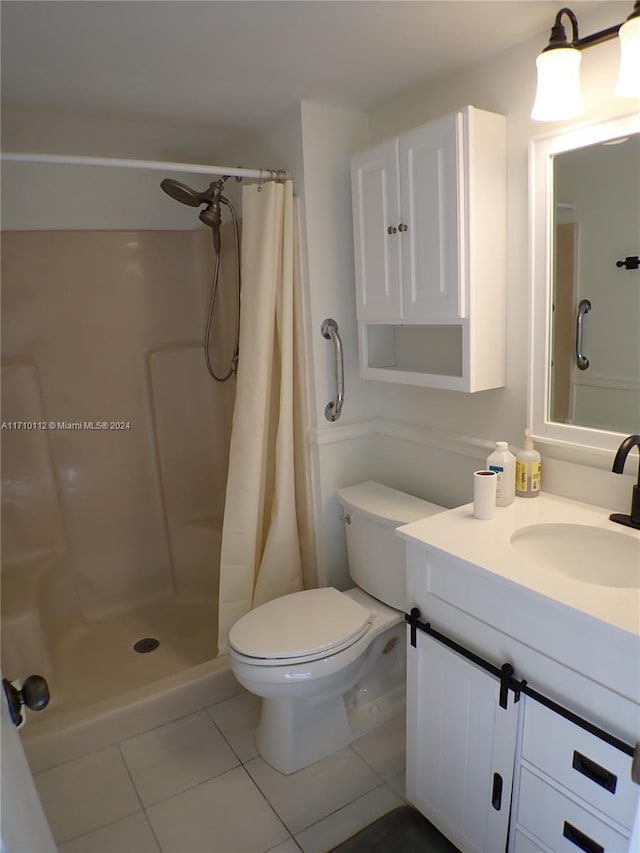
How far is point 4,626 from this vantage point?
2031mm

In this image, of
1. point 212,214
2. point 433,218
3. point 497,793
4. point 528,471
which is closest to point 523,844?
point 497,793

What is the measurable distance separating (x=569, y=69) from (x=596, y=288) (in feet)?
1.70

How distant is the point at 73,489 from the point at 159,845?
1.46 m

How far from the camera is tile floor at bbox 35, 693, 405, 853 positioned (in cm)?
164

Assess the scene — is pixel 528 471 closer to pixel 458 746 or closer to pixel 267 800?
pixel 458 746

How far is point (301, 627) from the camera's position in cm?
180

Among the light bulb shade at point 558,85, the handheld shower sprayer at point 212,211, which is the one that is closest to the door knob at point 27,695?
the light bulb shade at point 558,85

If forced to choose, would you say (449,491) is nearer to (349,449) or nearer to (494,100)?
(349,449)

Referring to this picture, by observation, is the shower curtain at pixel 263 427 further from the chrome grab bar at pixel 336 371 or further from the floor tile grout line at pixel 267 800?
the floor tile grout line at pixel 267 800

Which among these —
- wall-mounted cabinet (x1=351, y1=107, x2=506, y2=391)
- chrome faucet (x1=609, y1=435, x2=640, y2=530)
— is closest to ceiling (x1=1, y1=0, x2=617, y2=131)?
wall-mounted cabinet (x1=351, y1=107, x2=506, y2=391)

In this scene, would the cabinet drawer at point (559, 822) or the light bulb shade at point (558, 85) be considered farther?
the light bulb shade at point (558, 85)

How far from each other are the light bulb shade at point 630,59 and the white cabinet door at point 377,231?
0.64m

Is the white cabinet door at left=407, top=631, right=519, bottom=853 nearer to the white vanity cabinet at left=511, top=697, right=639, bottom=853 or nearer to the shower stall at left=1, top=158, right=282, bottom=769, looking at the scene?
the white vanity cabinet at left=511, top=697, right=639, bottom=853

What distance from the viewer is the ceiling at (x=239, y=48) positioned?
4.38 feet
